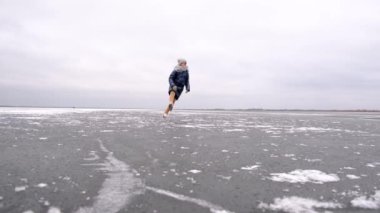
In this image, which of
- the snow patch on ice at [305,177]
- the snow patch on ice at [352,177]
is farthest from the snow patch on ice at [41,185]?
the snow patch on ice at [352,177]

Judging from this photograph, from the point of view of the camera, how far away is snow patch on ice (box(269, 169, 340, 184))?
12.0 feet

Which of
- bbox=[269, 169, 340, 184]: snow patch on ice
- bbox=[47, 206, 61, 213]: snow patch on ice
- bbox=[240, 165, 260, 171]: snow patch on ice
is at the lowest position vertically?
bbox=[47, 206, 61, 213]: snow patch on ice

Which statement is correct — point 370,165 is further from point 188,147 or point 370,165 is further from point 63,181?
point 63,181

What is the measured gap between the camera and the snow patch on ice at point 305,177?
364 cm

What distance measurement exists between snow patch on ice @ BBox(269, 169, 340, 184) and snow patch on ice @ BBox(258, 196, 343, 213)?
749mm

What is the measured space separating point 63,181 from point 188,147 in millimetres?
2900

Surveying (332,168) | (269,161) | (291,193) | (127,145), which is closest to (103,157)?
(127,145)

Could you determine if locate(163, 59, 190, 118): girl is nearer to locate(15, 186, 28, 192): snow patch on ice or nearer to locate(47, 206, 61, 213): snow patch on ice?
locate(15, 186, 28, 192): snow patch on ice

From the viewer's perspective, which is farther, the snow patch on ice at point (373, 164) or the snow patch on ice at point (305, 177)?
the snow patch on ice at point (373, 164)

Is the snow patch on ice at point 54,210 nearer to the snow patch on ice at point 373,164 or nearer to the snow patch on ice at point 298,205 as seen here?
the snow patch on ice at point 298,205

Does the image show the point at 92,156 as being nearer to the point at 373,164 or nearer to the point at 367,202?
the point at 367,202

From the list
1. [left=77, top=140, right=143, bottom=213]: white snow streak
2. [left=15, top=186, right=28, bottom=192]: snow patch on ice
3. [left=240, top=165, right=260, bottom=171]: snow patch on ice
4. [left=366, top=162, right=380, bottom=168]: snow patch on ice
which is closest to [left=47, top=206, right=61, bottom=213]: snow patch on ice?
[left=77, top=140, right=143, bottom=213]: white snow streak

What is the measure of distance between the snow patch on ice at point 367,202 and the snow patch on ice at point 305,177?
61cm

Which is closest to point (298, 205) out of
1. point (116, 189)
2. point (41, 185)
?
point (116, 189)
